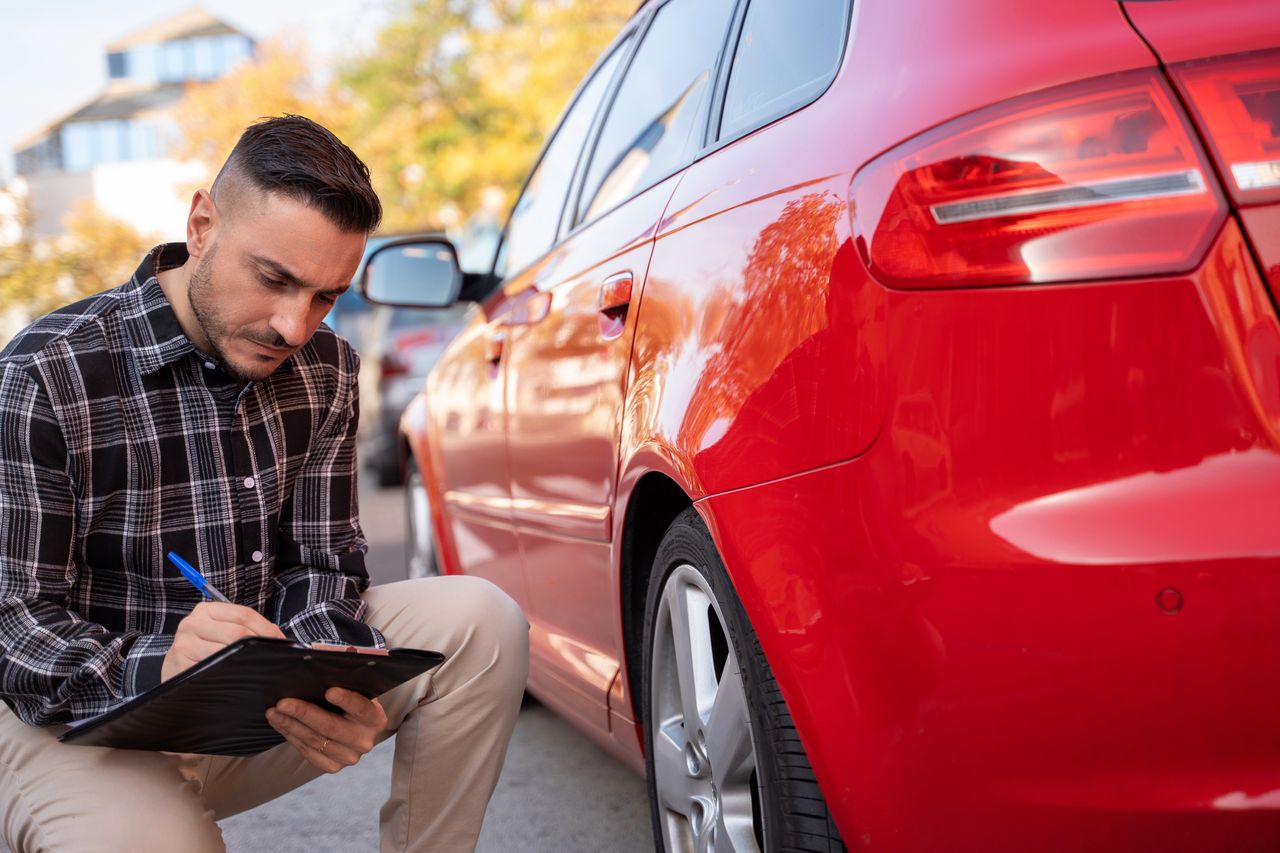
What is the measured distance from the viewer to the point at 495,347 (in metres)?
3.42

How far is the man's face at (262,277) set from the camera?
6.80 ft

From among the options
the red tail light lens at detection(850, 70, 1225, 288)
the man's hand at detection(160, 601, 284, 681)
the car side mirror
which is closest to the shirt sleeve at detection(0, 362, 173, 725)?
the man's hand at detection(160, 601, 284, 681)

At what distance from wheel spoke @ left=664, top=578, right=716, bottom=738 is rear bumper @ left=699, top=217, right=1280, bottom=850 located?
1.87 feet

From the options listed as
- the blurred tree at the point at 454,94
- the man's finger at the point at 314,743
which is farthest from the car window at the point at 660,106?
the blurred tree at the point at 454,94

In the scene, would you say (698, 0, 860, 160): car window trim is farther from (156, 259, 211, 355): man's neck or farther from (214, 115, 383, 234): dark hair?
(156, 259, 211, 355): man's neck

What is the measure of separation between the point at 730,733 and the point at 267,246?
3.37 ft

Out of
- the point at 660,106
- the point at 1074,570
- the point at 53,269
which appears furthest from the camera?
the point at 53,269

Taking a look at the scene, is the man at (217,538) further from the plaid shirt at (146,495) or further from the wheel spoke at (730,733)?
the wheel spoke at (730,733)

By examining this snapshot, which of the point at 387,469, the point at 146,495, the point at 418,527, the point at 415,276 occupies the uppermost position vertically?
the point at 415,276

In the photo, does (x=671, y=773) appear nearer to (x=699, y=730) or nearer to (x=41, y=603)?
(x=699, y=730)

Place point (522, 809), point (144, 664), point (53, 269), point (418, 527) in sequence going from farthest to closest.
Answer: point (53, 269) < point (418, 527) < point (522, 809) < point (144, 664)

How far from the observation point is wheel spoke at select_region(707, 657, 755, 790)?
1.90m

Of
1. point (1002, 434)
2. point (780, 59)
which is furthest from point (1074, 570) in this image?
point (780, 59)

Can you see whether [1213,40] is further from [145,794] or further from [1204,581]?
[145,794]
